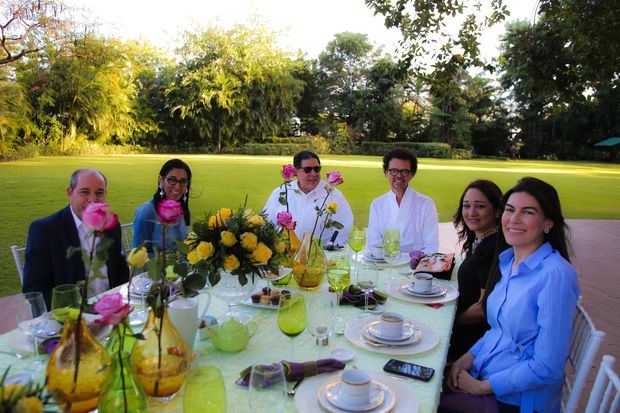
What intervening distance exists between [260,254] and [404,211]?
2605mm

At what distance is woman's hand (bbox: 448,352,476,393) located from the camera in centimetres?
221

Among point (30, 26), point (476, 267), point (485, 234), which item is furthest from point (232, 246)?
point (30, 26)

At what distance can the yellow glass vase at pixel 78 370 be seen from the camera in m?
1.27

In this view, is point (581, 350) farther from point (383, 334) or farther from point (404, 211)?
point (404, 211)

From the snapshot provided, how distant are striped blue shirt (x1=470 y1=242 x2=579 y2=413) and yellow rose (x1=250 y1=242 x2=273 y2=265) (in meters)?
1.23

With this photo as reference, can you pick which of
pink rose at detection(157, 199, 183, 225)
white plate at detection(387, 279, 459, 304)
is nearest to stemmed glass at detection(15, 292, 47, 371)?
pink rose at detection(157, 199, 183, 225)

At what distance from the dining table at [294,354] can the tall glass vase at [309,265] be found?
24cm

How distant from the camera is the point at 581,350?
2.01m

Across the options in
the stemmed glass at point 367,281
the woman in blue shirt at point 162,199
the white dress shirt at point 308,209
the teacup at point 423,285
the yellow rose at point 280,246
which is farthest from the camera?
the white dress shirt at point 308,209

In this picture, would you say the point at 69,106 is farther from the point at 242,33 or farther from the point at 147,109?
the point at 242,33

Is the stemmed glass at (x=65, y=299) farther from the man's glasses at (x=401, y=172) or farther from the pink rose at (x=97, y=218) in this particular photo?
the man's glasses at (x=401, y=172)

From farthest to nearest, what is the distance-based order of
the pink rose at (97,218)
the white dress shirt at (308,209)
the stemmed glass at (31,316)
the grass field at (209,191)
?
the grass field at (209,191)
the white dress shirt at (308,209)
the stemmed glass at (31,316)
the pink rose at (97,218)

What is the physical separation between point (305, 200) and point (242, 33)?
42916mm

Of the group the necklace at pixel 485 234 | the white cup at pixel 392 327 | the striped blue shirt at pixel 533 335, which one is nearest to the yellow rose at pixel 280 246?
the white cup at pixel 392 327
